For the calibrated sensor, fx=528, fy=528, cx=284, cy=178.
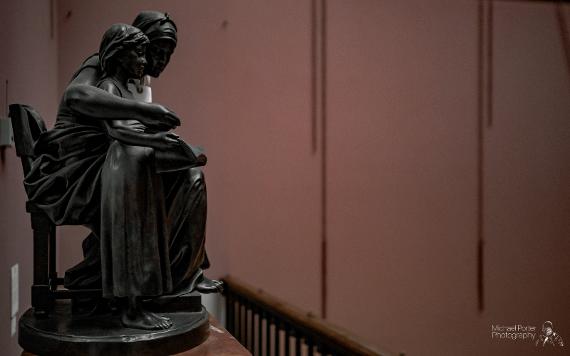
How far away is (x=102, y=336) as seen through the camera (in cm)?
118

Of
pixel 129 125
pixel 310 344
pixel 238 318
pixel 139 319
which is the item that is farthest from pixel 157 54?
pixel 238 318

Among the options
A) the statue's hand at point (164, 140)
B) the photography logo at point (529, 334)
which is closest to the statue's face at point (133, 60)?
the statue's hand at point (164, 140)

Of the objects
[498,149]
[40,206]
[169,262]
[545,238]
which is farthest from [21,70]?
[545,238]

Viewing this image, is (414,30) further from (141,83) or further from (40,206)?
(40,206)

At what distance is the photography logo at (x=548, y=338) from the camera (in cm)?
336

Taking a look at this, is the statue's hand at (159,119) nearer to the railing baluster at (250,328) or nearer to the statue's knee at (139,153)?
the statue's knee at (139,153)

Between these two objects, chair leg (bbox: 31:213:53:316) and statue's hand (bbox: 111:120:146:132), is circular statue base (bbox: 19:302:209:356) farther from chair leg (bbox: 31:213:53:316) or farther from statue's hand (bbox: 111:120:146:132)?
statue's hand (bbox: 111:120:146:132)

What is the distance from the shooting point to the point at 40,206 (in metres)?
1.28

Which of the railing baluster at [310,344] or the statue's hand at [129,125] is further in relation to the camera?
the railing baluster at [310,344]

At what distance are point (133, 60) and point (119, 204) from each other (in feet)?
1.23

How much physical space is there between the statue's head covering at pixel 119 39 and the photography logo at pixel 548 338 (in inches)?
123

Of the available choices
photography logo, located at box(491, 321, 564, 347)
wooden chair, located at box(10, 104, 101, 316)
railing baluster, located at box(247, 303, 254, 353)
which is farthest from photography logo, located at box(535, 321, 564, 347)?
wooden chair, located at box(10, 104, 101, 316)

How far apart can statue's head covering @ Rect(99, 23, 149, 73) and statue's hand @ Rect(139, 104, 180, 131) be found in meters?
0.20

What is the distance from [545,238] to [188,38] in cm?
248
